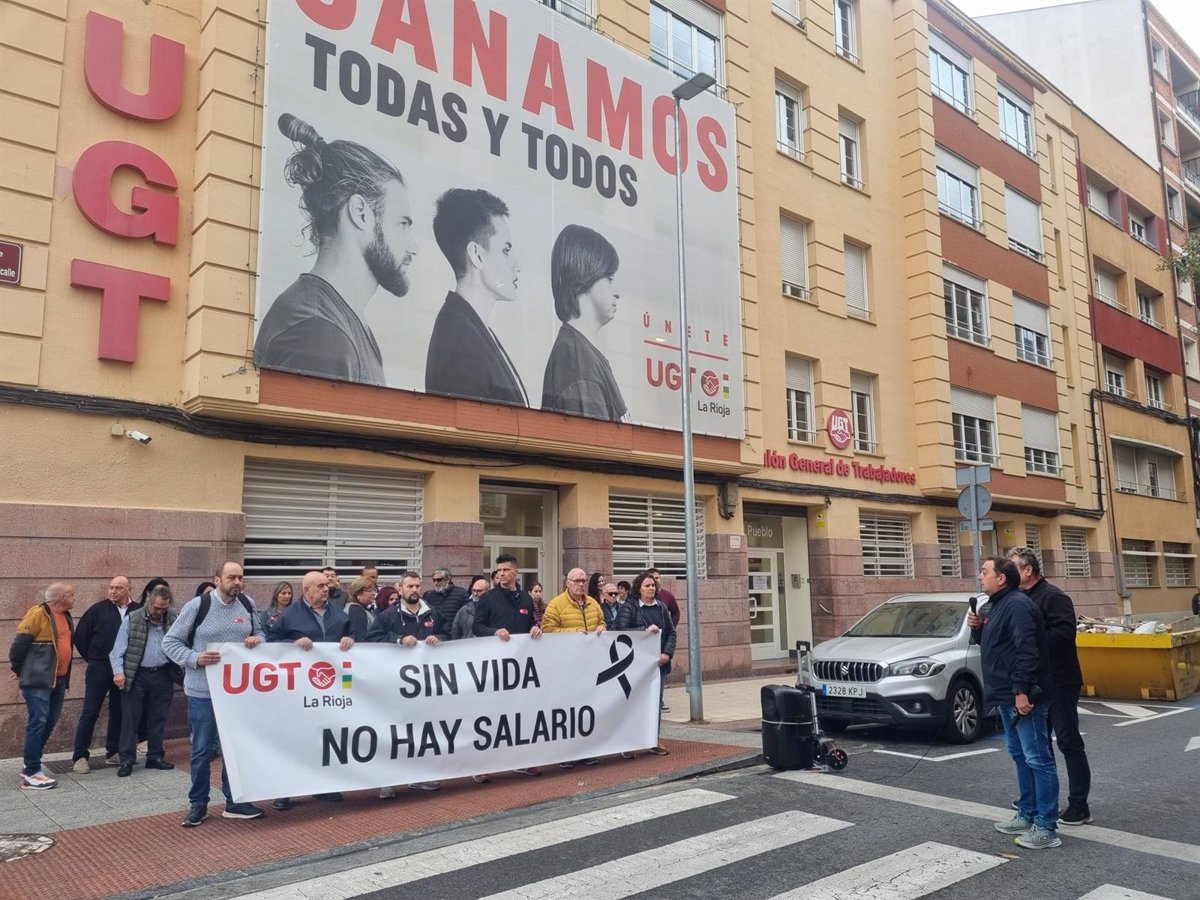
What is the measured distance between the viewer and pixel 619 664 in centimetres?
902

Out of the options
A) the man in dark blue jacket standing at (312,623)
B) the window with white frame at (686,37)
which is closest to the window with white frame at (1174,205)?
the window with white frame at (686,37)

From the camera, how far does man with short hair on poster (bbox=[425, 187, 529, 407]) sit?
12367 mm

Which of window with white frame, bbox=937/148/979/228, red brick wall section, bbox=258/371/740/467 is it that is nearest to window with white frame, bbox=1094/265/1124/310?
window with white frame, bbox=937/148/979/228

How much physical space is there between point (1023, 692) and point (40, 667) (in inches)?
306

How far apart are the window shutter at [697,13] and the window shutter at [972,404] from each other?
9819mm

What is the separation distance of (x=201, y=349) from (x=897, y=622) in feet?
28.5

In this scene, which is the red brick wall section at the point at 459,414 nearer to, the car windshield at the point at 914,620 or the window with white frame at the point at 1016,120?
the car windshield at the point at 914,620

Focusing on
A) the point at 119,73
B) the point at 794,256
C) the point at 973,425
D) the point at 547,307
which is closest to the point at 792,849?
the point at 547,307

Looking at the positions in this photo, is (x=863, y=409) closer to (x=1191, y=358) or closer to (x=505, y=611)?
(x=505, y=611)

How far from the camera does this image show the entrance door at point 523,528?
44.8 feet

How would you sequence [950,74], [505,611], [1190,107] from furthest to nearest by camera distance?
[1190,107]
[950,74]
[505,611]

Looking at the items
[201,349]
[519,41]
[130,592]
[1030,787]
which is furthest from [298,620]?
[519,41]

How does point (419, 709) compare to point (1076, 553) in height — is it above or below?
below

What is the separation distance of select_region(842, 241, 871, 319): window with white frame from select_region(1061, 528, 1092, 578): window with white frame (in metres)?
10.5
